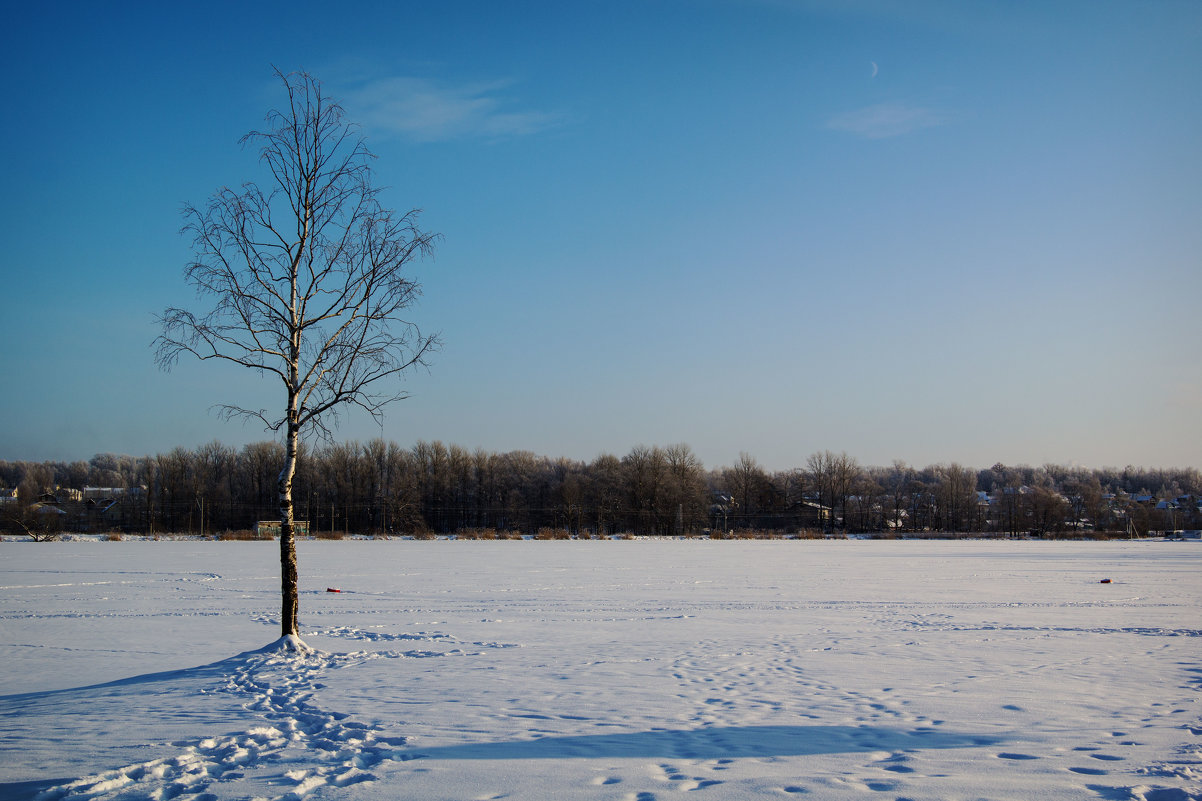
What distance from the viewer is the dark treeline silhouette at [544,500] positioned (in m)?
80.1

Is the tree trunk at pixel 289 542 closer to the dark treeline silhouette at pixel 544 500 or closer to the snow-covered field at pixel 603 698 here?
the snow-covered field at pixel 603 698

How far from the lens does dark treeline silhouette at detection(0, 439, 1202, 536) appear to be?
80062 millimetres

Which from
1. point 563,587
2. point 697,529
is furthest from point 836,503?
point 563,587

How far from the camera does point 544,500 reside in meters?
94.4

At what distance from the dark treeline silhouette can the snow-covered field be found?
64.6m

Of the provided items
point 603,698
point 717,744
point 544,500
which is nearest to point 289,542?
point 603,698

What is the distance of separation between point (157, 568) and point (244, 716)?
21541 millimetres

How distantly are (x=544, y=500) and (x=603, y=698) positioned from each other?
87311mm

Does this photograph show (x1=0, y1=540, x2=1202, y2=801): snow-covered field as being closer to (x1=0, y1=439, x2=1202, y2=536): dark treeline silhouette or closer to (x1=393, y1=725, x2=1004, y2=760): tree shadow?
(x1=393, y1=725, x2=1004, y2=760): tree shadow

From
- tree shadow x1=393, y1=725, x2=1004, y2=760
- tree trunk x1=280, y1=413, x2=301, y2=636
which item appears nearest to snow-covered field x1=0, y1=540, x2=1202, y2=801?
tree shadow x1=393, y1=725, x2=1004, y2=760

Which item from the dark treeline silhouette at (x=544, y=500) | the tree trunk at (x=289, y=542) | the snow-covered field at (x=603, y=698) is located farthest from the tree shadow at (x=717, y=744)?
the dark treeline silhouette at (x=544, y=500)

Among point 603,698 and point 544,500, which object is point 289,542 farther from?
point 544,500

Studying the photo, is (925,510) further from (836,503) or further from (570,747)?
(570,747)

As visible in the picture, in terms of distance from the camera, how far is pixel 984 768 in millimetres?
5586
